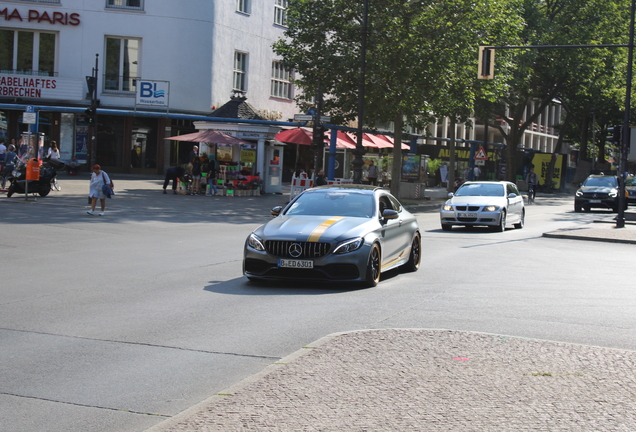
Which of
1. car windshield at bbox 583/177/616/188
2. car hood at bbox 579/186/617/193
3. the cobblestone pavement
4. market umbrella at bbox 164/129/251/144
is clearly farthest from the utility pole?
the cobblestone pavement

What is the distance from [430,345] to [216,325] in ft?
7.84

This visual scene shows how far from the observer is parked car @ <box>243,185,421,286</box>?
1055 centimetres

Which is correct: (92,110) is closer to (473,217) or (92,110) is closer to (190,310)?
(473,217)

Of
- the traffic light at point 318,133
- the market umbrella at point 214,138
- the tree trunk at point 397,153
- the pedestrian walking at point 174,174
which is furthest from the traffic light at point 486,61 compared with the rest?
the pedestrian walking at point 174,174

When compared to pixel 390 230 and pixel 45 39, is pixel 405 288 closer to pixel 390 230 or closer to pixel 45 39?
pixel 390 230

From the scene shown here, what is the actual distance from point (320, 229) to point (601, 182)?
29.7 m

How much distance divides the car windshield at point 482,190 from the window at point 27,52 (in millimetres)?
25484

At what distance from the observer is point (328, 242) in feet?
34.6

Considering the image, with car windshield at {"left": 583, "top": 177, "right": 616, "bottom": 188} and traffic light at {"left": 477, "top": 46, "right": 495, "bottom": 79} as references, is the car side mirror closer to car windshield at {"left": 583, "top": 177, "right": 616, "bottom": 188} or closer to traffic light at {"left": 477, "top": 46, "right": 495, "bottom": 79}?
traffic light at {"left": 477, "top": 46, "right": 495, "bottom": 79}

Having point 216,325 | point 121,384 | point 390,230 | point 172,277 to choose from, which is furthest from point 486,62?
point 121,384

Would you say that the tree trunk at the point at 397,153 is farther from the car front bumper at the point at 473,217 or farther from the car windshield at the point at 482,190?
the car front bumper at the point at 473,217

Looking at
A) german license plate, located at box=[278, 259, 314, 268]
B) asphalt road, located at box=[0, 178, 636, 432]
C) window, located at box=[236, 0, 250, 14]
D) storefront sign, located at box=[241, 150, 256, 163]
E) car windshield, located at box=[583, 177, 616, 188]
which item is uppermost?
window, located at box=[236, 0, 250, 14]

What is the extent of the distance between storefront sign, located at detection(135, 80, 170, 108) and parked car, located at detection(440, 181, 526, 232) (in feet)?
68.4

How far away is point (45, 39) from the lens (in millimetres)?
40906
